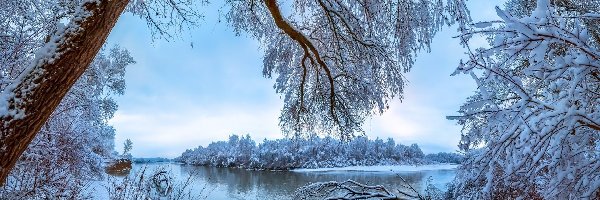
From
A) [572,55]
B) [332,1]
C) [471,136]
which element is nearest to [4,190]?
[332,1]

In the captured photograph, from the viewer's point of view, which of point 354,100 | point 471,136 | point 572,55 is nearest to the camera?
point 572,55

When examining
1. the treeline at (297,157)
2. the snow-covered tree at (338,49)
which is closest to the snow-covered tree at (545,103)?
the snow-covered tree at (338,49)

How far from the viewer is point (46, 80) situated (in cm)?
194

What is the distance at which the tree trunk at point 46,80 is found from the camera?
1886mm

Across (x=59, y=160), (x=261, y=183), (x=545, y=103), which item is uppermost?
(x=261, y=183)

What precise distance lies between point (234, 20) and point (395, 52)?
68.2 inches

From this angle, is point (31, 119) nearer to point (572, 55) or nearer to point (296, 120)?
point (572, 55)

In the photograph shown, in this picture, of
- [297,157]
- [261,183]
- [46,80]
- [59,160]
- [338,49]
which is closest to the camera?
[46,80]

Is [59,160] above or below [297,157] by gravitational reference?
below

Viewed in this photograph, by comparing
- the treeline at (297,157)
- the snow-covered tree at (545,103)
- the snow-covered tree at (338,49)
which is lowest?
the snow-covered tree at (545,103)

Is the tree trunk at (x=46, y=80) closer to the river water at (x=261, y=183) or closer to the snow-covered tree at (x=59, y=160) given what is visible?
the snow-covered tree at (x=59, y=160)

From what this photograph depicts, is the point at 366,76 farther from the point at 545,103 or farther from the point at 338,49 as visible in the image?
the point at 545,103

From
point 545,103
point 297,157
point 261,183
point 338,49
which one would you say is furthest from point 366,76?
point 297,157

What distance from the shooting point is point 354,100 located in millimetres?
4504
